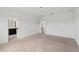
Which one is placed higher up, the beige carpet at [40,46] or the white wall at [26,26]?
the white wall at [26,26]

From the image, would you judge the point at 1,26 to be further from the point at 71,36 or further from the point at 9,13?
the point at 71,36

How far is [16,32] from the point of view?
5789 mm

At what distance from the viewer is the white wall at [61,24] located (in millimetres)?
5785

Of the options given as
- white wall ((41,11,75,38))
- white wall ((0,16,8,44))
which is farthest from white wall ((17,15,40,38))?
white wall ((0,16,8,44))

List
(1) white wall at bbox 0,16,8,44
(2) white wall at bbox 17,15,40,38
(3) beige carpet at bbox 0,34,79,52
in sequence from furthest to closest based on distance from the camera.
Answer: (2) white wall at bbox 17,15,40,38
(1) white wall at bbox 0,16,8,44
(3) beige carpet at bbox 0,34,79,52

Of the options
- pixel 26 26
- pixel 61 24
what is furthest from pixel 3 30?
pixel 61 24

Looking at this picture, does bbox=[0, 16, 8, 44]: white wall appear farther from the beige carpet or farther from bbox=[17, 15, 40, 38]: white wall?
bbox=[17, 15, 40, 38]: white wall

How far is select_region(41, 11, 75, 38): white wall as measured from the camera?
5785 millimetres

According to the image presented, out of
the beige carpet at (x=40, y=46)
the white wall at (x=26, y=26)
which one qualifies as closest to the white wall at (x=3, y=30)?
the beige carpet at (x=40, y=46)

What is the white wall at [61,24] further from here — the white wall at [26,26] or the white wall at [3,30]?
the white wall at [3,30]
